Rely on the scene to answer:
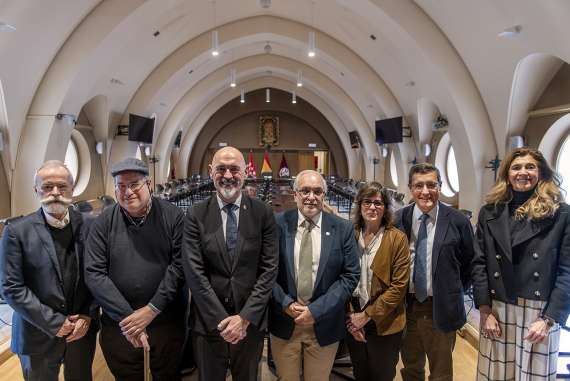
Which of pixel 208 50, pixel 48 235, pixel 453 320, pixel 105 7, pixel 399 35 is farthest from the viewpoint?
pixel 208 50

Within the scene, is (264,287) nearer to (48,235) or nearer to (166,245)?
(166,245)

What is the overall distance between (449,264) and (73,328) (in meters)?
2.25

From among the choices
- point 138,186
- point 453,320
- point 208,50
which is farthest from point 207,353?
point 208,50

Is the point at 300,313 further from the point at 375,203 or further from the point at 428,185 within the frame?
the point at 428,185

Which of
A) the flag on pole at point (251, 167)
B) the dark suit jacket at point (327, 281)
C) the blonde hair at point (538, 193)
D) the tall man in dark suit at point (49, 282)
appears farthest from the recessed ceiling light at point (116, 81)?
the flag on pole at point (251, 167)

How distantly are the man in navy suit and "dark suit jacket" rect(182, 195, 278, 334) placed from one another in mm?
118

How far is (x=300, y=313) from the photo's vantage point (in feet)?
7.14

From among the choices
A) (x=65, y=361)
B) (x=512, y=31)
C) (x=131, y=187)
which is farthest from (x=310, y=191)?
(x=512, y=31)

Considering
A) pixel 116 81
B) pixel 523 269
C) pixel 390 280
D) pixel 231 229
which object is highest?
pixel 116 81

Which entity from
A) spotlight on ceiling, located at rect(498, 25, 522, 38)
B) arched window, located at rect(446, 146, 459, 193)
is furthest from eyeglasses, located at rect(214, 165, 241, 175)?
arched window, located at rect(446, 146, 459, 193)

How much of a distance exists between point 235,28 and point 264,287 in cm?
1048

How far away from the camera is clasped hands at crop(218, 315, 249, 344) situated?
207 centimetres

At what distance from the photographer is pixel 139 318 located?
2111mm

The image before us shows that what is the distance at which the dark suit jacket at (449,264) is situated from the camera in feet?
7.64
